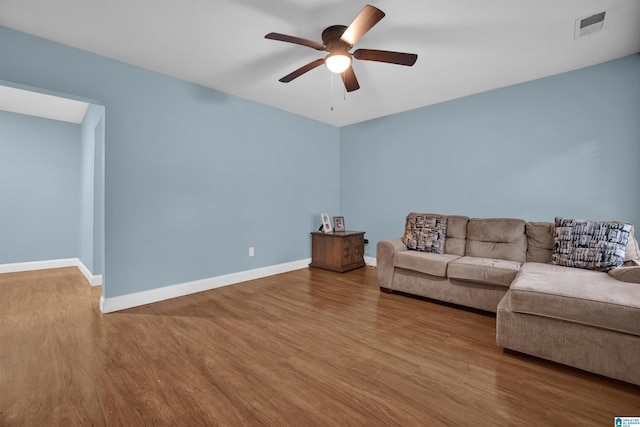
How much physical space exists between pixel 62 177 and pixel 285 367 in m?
5.35

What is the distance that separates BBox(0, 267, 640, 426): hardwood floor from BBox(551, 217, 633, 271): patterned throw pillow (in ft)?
3.02

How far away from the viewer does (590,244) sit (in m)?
2.48

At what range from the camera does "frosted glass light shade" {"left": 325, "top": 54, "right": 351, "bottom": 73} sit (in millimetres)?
2238

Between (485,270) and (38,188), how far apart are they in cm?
652

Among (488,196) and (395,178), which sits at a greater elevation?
(395,178)

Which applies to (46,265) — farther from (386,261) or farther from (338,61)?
(338,61)

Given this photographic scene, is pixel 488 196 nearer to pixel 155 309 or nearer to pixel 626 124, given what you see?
pixel 626 124

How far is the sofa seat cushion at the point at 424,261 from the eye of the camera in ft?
9.65

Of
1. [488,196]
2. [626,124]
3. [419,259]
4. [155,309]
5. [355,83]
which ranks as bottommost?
[155,309]

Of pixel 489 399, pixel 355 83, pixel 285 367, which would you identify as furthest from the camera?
pixel 355 83

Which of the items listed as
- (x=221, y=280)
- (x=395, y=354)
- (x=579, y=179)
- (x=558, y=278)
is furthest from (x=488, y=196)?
(x=221, y=280)

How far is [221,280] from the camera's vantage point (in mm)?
3605

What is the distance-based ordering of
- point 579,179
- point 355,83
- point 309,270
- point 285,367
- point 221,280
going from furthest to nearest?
1. point 309,270
2. point 221,280
3. point 579,179
4. point 355,83
5. point 285,367

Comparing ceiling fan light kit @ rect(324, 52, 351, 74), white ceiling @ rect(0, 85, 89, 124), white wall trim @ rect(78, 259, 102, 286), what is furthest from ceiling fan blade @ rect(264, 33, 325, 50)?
white wall trim @ rect(78, 259, 102, 286)
